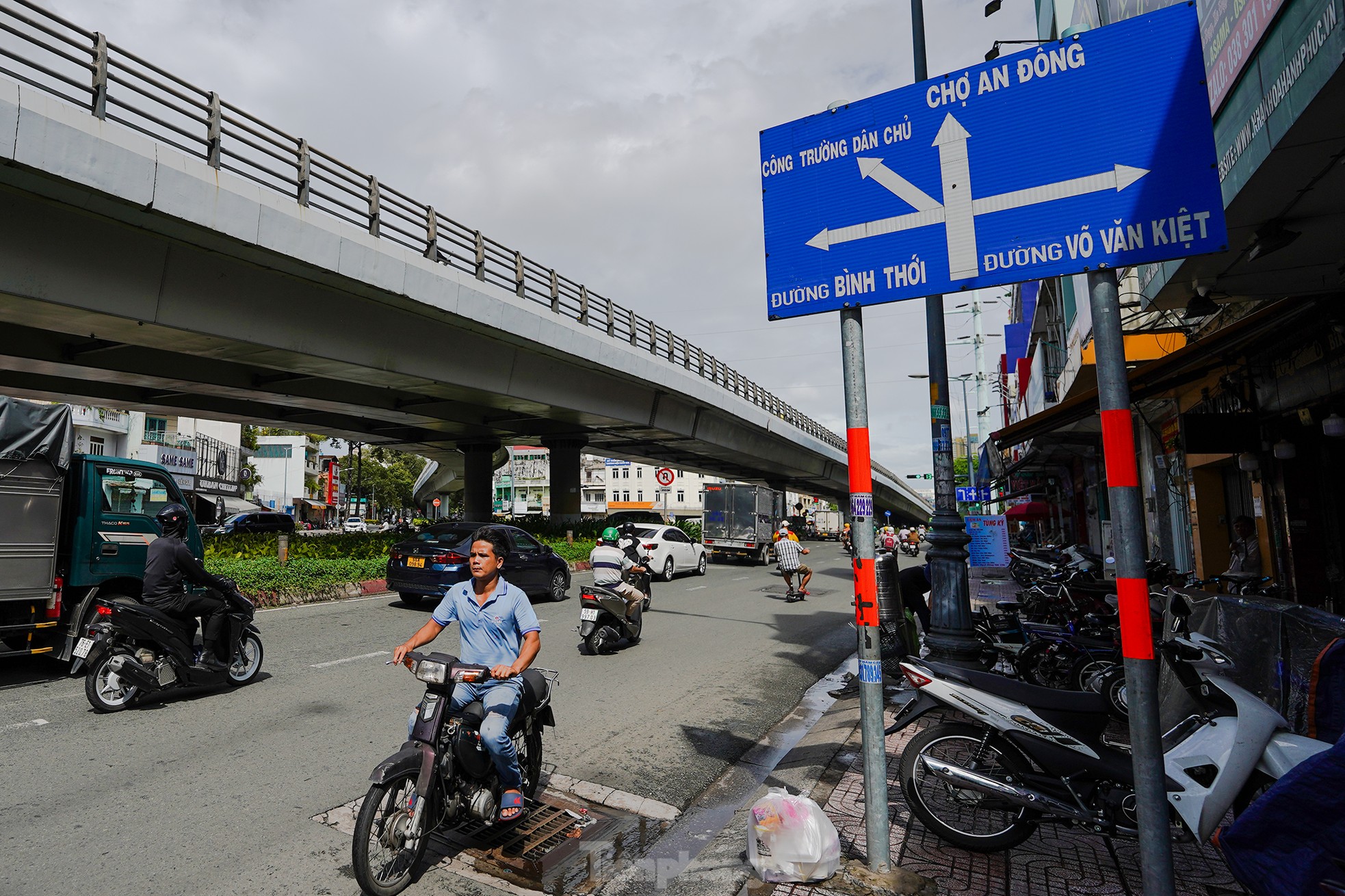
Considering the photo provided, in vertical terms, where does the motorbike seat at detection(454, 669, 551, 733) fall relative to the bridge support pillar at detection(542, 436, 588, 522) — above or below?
below

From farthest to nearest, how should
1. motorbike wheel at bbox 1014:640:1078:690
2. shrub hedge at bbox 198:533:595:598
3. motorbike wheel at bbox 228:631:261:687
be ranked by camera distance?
shrub hedge at bbox 198:533:595:598 → motorbike wheel at bbox 228:631:261:687 → motorbike wheel at bbox 1014:640:1078:690

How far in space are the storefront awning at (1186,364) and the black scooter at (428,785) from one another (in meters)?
5.37

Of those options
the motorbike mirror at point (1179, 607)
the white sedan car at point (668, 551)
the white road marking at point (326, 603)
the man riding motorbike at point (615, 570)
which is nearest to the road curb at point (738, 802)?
the motorbike mirror at point (1179, 607)

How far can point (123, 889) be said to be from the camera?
134 inches

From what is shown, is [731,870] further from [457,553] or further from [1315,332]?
[457,553]

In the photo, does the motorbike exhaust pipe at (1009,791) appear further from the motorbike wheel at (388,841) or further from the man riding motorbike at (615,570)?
the man riding motorbike at (615,570)

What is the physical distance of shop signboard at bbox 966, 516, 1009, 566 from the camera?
14820mm

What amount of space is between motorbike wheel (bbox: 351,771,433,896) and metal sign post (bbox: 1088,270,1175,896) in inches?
117

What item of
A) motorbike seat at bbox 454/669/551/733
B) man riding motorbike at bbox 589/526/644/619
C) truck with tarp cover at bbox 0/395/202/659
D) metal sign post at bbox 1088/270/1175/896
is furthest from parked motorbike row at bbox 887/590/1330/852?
truck with tarp cover at bbox 0/395/202/659

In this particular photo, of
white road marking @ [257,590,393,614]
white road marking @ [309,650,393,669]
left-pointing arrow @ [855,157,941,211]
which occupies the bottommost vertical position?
white road marking @ [309,650,393,669]

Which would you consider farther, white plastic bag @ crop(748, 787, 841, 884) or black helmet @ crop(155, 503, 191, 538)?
black helmet @ crop(155, 503, 191, 538)

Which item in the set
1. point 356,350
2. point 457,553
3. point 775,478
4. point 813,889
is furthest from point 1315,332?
point 775,478

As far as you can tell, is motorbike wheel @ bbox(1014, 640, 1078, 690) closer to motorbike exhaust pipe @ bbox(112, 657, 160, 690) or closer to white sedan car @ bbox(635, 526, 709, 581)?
motorbike exhaust pipe @ bbox(112, 657, 160, 690)

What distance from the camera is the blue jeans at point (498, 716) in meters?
3.67
